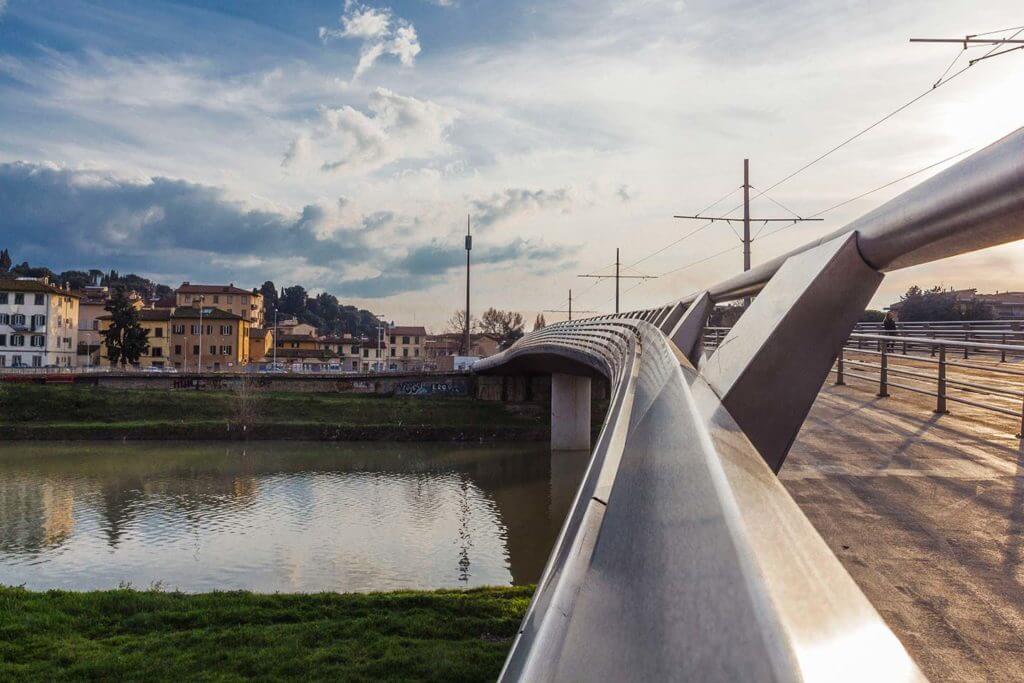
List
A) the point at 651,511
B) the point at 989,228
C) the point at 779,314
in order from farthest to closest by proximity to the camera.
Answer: the point at 779,314 < the point at 989,228 < the point at 651,511

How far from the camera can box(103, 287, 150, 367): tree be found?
240 ft

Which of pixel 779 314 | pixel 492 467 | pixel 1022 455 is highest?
pixel 779 314

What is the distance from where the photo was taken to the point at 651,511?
1795mm

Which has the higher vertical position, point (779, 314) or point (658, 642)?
point (779, 314)

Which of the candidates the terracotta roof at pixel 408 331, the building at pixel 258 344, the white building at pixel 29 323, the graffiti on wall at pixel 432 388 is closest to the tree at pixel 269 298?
the terracotta roof at pixel 408 331

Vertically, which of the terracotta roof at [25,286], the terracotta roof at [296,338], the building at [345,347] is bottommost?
the building at [345,347]

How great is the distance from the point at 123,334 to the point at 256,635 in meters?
70.8

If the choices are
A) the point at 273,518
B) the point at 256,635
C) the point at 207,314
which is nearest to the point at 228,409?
the point at 273,518

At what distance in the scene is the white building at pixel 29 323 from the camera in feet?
237

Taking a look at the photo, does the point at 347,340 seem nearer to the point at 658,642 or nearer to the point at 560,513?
the point at 560,513

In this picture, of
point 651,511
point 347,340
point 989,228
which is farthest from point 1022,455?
point 347,340

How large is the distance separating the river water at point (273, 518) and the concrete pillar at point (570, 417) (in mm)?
3830

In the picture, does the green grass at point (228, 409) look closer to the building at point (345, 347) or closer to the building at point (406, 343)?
the building at point (345, 347)

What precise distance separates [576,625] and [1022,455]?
5.60 meters
